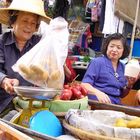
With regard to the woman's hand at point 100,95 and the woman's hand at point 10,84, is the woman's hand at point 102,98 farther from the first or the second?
the woman's hand at point 10,84

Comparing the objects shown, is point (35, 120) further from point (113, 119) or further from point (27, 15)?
point (27, 15)

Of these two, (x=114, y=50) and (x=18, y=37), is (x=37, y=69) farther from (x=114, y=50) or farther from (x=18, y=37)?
(x=114, y=50)

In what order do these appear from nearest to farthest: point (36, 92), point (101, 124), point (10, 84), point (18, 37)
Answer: point (101, 124) → point (36, 92) → point (10, 84) → point (18, 37)

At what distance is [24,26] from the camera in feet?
7.66

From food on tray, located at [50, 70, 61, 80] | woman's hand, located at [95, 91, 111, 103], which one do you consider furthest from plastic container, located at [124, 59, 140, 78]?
food on tray, located at [50, 70, 61, 80]

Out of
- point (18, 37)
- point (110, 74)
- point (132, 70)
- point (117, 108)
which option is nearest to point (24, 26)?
point (18, 37)

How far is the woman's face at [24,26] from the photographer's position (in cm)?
234

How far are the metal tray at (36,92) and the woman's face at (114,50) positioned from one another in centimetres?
145

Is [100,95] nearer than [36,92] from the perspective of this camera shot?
No

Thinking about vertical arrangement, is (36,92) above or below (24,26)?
below

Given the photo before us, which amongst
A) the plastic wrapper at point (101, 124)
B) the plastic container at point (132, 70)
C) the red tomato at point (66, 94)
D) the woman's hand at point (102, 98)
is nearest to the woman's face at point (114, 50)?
the plastic container at point (132, 70)

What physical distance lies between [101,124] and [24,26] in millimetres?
970

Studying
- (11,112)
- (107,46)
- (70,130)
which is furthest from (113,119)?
(107,46)

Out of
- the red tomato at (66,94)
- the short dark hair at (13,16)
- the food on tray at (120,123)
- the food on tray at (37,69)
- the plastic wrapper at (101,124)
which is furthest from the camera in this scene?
the short dark hair at (13,16)
